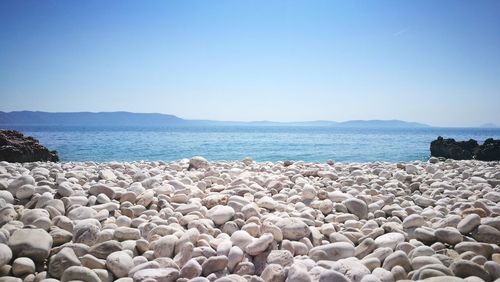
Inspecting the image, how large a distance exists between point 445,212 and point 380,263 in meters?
1.70

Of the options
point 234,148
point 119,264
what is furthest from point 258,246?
point 234,148

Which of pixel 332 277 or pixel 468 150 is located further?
pixel 468 150

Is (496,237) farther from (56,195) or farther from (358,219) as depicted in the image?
(56,195)

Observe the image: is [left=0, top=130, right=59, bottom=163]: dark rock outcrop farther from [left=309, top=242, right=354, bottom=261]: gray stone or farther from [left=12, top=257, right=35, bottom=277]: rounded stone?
[left=309, top=242, right=354, bottom=261]: gray stone

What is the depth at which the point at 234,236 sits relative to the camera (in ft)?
8.20

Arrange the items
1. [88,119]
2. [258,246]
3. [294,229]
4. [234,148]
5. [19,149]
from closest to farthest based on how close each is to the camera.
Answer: [258,246] < [294,229] < [19,149] < [234,148] < [88,119]

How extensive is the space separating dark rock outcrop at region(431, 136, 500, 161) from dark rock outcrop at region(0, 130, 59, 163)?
1937 cm

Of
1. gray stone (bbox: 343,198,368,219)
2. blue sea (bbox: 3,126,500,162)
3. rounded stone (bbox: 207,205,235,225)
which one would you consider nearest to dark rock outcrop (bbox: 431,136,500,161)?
blue sea (bbox: 3,126,500,162)

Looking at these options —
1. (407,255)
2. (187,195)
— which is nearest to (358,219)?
(407,255)

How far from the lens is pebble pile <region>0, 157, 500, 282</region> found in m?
2.05

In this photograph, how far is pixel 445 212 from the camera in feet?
11.2

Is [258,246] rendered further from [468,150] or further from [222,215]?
[468,150]

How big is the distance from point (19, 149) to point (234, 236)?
452 inches

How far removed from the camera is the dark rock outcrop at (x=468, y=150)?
15.1m
